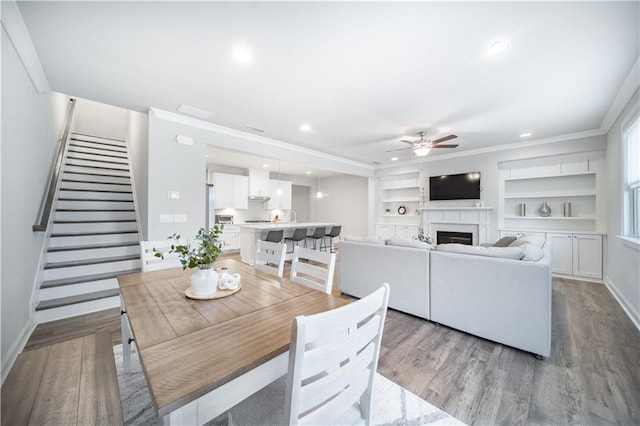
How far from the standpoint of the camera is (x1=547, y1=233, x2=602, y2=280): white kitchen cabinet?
13.5 ft

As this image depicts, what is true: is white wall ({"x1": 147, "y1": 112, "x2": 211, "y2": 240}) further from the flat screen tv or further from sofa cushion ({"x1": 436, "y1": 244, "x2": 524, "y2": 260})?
the flat screen tv

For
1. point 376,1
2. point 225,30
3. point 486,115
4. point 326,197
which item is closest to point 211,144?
point 225,30

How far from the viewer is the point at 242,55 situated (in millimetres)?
2158

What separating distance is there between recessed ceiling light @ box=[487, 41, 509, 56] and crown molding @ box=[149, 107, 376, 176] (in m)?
3.45

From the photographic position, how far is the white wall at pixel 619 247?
2.73m

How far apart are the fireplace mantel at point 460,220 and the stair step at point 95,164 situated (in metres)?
6.85

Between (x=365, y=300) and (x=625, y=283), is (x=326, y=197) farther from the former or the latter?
(x=365, y=300)

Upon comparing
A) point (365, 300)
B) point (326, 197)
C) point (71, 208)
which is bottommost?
point (365, 300)

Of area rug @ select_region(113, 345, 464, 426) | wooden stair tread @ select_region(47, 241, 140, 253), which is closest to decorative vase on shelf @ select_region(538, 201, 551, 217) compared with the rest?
area rug @ select_region(113, 345, 464, 426)

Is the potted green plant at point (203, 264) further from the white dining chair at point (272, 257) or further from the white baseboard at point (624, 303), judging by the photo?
the white baseboard at point (624, 303)

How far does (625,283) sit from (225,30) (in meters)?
5.13

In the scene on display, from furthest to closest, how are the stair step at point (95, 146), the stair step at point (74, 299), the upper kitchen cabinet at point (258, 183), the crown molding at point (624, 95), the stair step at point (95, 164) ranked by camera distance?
the upper kitchen cabinet at point (258, 183)
the stair step at point (95, 146)
the stair step at point (95, 164)
the stair step at point (74, 299)
the crown molding at point (624, 95)

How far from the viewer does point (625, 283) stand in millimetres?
3045

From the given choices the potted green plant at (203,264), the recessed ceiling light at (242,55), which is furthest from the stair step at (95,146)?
the potted green plant at (203,264)
